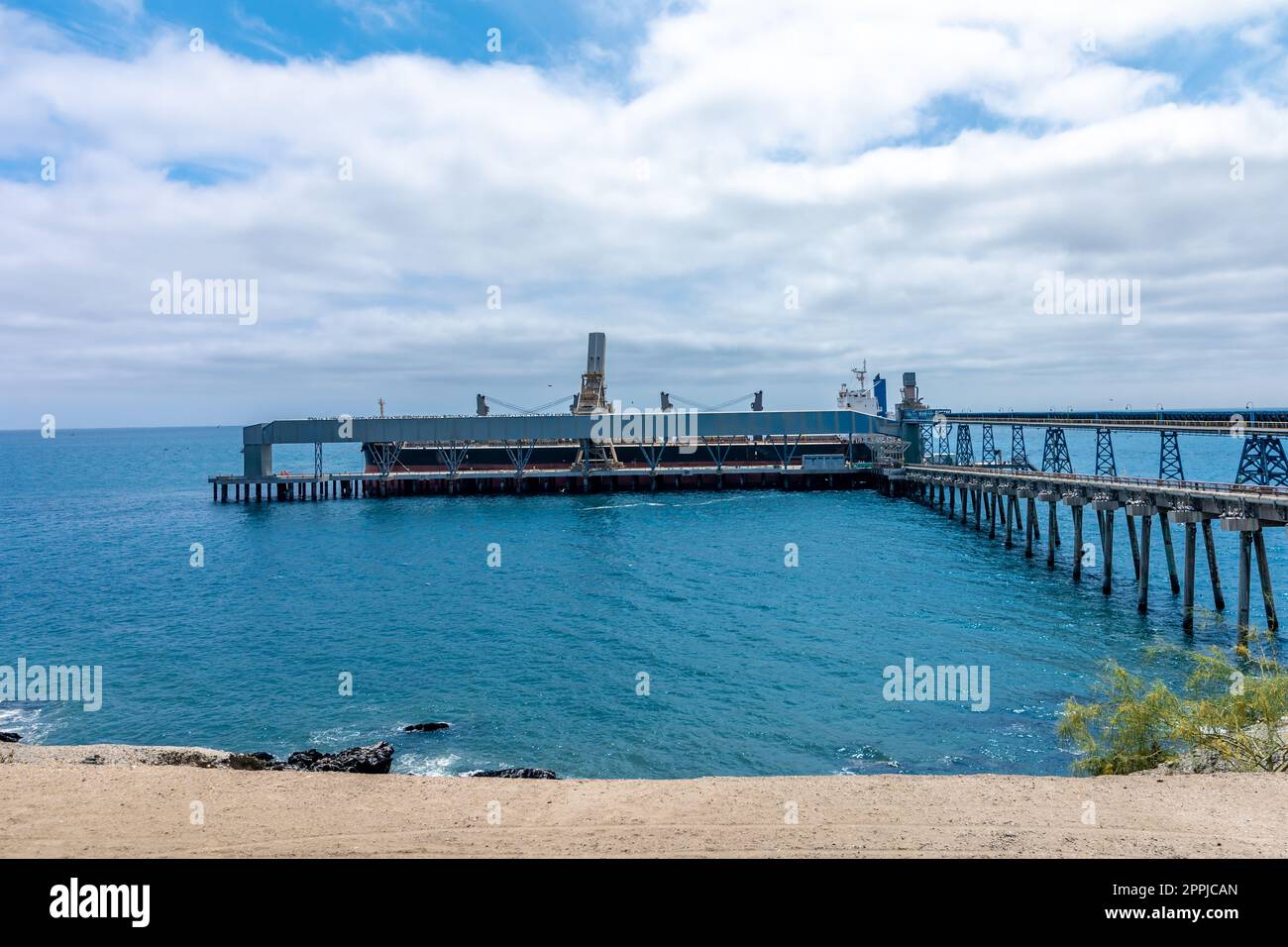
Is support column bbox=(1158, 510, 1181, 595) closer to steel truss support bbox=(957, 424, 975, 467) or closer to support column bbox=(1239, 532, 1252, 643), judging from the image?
support column bbox=(1239, 532, 1252, 643)

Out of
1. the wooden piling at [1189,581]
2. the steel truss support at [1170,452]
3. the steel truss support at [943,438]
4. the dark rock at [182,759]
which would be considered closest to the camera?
the dark rock at [182,759]

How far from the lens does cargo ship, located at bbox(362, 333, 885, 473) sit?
98938mm

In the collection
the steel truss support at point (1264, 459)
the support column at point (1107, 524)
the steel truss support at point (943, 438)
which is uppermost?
the steel truss support at point (943, 438)

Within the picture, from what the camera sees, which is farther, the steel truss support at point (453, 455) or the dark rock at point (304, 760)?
the steel truss support at point (453, 455)

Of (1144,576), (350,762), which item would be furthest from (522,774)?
(1144,576)

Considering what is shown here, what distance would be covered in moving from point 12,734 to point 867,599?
115 ft

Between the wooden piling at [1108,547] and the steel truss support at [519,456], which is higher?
the steel truss support at [519,456]

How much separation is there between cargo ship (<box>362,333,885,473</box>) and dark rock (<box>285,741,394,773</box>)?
7689cm

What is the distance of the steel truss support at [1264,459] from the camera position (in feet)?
117

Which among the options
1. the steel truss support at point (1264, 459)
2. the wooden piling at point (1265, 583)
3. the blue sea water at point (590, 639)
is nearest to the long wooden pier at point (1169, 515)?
the wooden piling at point (1265, 583)

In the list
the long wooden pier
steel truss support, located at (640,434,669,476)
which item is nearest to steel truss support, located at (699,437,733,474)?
steel truss support, located at (640,434,669,476)

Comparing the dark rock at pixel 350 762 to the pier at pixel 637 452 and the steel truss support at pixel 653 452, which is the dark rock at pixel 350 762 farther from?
the steel truss support at pixel 653 452

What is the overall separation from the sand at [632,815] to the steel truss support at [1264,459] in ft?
88.9
